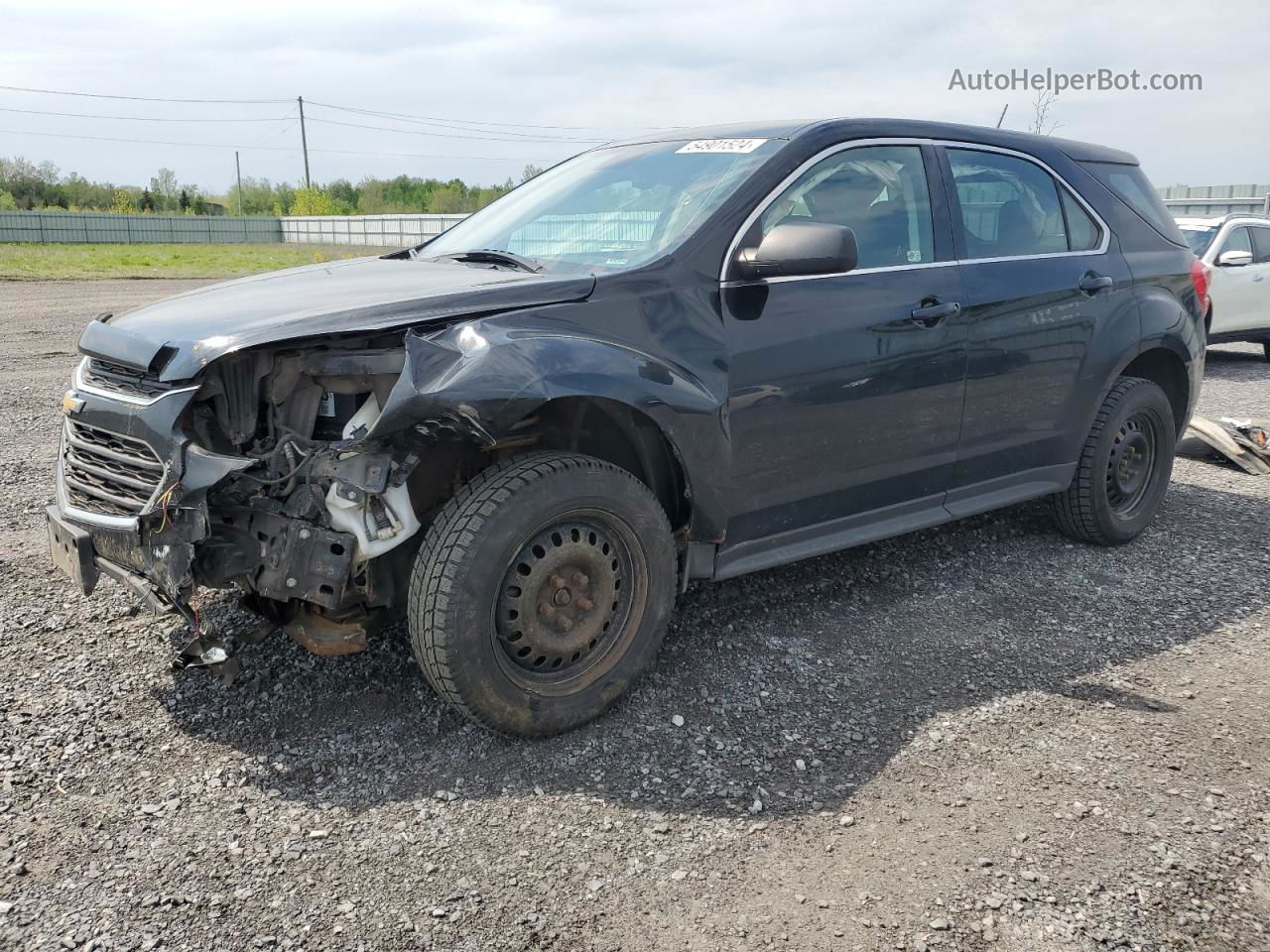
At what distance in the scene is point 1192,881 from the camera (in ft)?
8.66

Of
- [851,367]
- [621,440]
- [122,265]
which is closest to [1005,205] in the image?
[851,367]

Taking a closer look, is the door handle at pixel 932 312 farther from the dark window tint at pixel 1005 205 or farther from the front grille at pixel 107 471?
→ the front grille at pixel 107 471

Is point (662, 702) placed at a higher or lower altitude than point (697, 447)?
lower

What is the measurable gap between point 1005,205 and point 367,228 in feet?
153

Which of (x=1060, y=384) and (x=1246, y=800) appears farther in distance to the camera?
(x=1060, y=384)

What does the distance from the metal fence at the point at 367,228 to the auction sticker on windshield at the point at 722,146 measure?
1462 inches

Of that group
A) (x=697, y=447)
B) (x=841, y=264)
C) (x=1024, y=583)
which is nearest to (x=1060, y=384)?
(x=1024, y=583)

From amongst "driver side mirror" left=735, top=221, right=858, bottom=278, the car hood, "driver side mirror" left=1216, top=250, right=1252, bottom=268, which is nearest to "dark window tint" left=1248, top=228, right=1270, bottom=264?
"driver side mirror" left=1216, top=250, right=1252, bottom=268

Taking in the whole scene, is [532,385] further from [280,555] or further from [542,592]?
[280,555]

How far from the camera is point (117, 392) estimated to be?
3.20m

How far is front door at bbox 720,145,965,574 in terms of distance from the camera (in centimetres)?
364

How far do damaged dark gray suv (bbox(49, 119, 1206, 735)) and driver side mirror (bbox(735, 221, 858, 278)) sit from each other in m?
0.01

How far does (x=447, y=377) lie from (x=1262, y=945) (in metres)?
2.45

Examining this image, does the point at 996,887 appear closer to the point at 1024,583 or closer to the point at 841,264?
the point at 841,264
